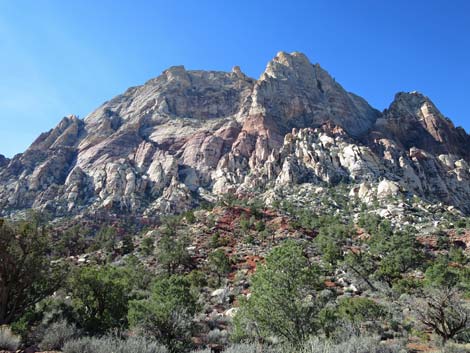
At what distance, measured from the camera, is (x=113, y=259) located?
43781 mm

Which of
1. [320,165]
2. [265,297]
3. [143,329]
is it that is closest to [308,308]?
[265,297]

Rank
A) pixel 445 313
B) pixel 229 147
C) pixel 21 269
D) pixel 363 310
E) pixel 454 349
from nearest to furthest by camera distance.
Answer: pixel 454 349 → pixel 21 269 → pixel 445 313 → pixel 363 310 → pixel 229 147

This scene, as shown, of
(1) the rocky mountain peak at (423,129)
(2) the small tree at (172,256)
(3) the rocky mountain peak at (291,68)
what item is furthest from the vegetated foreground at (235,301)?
(3) the rocky mountain peak at (291,68)

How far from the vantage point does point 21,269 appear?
44.0 ft

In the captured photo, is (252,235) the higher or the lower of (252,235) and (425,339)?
the higher

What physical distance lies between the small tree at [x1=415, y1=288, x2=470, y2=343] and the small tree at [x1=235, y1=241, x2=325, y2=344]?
595cm

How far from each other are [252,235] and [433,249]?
25.2 m

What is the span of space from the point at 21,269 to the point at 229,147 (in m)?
107

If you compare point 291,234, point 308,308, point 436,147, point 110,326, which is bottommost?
point 110,326

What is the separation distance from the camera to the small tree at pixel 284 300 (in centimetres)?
1151

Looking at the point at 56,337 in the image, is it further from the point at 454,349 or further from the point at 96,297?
the point at 454,349

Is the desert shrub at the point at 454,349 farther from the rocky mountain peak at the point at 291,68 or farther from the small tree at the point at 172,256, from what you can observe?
the rocky mountain peak at the point at 291,68

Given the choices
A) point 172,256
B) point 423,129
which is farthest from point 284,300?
point 423,129

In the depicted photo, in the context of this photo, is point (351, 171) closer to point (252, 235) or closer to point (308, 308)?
point (252, 235)
